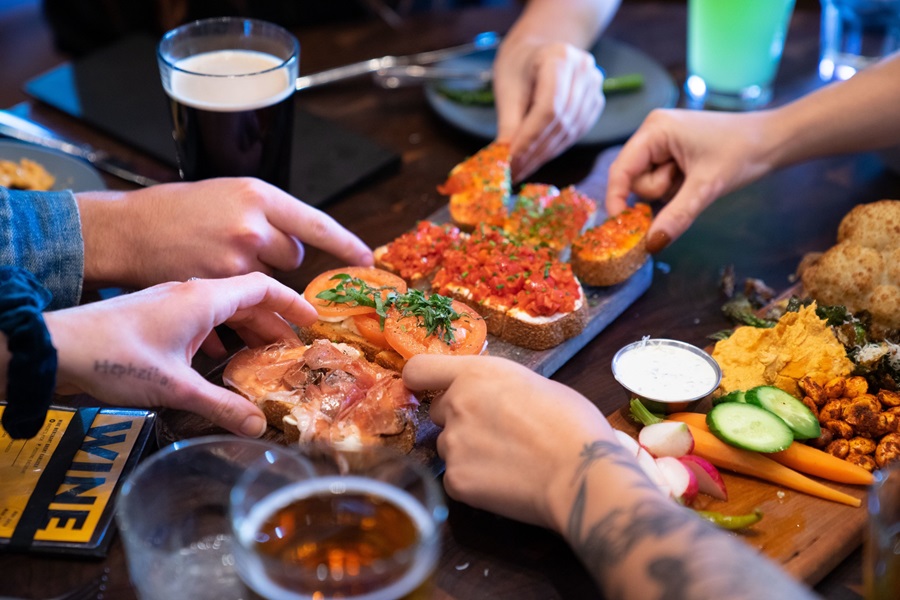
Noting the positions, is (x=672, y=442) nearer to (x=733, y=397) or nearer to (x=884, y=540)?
(x=733, y=397)

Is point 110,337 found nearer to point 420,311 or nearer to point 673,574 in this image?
point 420,311

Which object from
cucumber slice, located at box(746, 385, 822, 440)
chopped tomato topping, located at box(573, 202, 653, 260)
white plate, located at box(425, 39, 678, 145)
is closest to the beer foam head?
white plate, located at box(425, 39, 678, 145)

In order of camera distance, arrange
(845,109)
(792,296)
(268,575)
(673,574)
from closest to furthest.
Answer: (268,575)
(673,574)
(792,296)
(845,109)

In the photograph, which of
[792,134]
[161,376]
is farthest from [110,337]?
[792,134]

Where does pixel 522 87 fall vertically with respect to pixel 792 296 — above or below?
above

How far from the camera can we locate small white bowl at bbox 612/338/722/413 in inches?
91.7

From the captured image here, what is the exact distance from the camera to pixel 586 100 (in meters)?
3.42

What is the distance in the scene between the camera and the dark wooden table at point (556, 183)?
195cm

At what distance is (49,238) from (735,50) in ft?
9.36

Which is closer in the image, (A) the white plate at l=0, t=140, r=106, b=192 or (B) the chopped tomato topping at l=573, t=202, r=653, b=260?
(B) the chopped tomato topping at l=573, t=202, r=653, b=260

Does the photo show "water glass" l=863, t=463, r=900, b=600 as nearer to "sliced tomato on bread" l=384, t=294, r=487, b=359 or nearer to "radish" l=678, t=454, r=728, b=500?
"radish" l=678, t=454, r=728, b=500

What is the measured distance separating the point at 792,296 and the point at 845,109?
0.78m

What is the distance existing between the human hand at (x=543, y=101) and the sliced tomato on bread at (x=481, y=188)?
0.10m

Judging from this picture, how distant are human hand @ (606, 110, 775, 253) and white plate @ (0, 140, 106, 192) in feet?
6.00
